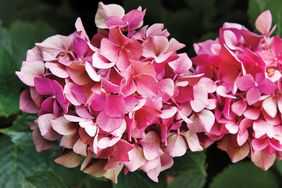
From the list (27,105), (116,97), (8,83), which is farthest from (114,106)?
(8,83)

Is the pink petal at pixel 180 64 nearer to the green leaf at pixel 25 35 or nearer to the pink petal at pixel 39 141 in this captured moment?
the pink petal at pixel 39 141

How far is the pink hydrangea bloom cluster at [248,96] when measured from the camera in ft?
2.09

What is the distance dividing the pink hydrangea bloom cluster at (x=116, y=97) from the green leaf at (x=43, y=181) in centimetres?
7

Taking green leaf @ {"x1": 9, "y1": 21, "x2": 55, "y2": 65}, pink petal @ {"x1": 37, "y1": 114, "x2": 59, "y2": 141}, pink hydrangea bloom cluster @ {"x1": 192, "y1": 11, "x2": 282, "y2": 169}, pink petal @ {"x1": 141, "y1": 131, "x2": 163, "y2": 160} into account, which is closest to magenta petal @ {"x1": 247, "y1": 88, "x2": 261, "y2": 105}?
pink hydrangea bloom cluster @ {"x1": 192, "y1": 11, "x2": 282, "y2": 169}

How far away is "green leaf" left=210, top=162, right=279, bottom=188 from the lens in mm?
867

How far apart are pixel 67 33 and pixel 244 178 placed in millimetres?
347

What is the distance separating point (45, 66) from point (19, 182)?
0.21 metres

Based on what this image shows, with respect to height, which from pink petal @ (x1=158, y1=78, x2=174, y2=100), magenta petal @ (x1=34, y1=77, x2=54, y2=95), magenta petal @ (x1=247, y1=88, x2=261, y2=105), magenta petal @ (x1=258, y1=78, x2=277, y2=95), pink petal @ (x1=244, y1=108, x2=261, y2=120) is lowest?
pink petal @ (x1=244, y1=108, x2=261, y2=120)

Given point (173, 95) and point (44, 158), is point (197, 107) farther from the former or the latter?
point (44, 158)

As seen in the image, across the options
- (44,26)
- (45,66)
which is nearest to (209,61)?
(45,66)

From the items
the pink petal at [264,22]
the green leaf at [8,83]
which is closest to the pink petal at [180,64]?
the pink petal at [264,22]

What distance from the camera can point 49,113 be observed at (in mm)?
617

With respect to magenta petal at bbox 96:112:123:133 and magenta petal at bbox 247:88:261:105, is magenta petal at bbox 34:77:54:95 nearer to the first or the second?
magenta petal at bbox 96:112:123:133

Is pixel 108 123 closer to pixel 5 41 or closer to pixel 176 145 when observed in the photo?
pixel 176 145
